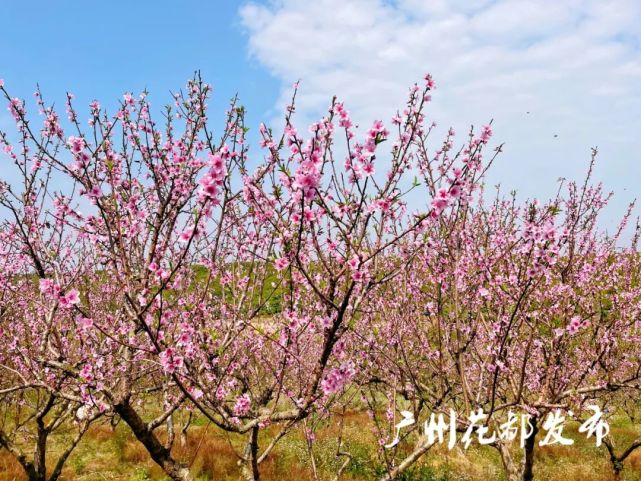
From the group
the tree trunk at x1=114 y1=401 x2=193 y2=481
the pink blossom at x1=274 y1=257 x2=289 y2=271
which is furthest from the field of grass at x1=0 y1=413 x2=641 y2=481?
the pink blossom at x1=274 y1=257 x2=289 y2=271

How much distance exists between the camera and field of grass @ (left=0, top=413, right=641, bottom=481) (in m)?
9.64

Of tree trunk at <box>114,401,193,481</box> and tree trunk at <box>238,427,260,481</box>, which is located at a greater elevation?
tree trunk at <box>114,401,193,481</box>

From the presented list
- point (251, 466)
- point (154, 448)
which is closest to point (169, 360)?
point (154, 448)

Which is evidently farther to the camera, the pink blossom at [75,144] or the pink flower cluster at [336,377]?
the pink blossom at [75,144]

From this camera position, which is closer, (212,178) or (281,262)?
(212,178)

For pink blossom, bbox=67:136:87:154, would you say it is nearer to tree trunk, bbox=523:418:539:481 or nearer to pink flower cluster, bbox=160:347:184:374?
pink flower cluster, bbox=160:347:184:374

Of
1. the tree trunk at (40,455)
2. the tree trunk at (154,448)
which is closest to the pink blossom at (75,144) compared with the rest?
the tree trunk at (154,448)

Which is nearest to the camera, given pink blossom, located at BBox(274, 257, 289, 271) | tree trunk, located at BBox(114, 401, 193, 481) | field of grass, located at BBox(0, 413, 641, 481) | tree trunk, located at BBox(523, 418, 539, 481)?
pink blossom, located at BBox(274, 257, 289, 271)

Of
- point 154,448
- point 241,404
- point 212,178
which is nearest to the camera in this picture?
point 212,178

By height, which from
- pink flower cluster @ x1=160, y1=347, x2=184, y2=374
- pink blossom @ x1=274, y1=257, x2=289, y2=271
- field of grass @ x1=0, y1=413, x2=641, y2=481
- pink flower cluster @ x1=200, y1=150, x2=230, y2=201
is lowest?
field of grass @ x1=0, y1=413, x2=641, y2=481

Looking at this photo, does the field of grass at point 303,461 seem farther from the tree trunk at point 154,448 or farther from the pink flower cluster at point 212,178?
the pink flower cluster at point 212,178

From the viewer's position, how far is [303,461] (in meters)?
10.9

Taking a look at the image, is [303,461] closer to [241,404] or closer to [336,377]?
[241,404]

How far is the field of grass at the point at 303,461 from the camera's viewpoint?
9.64 metres
